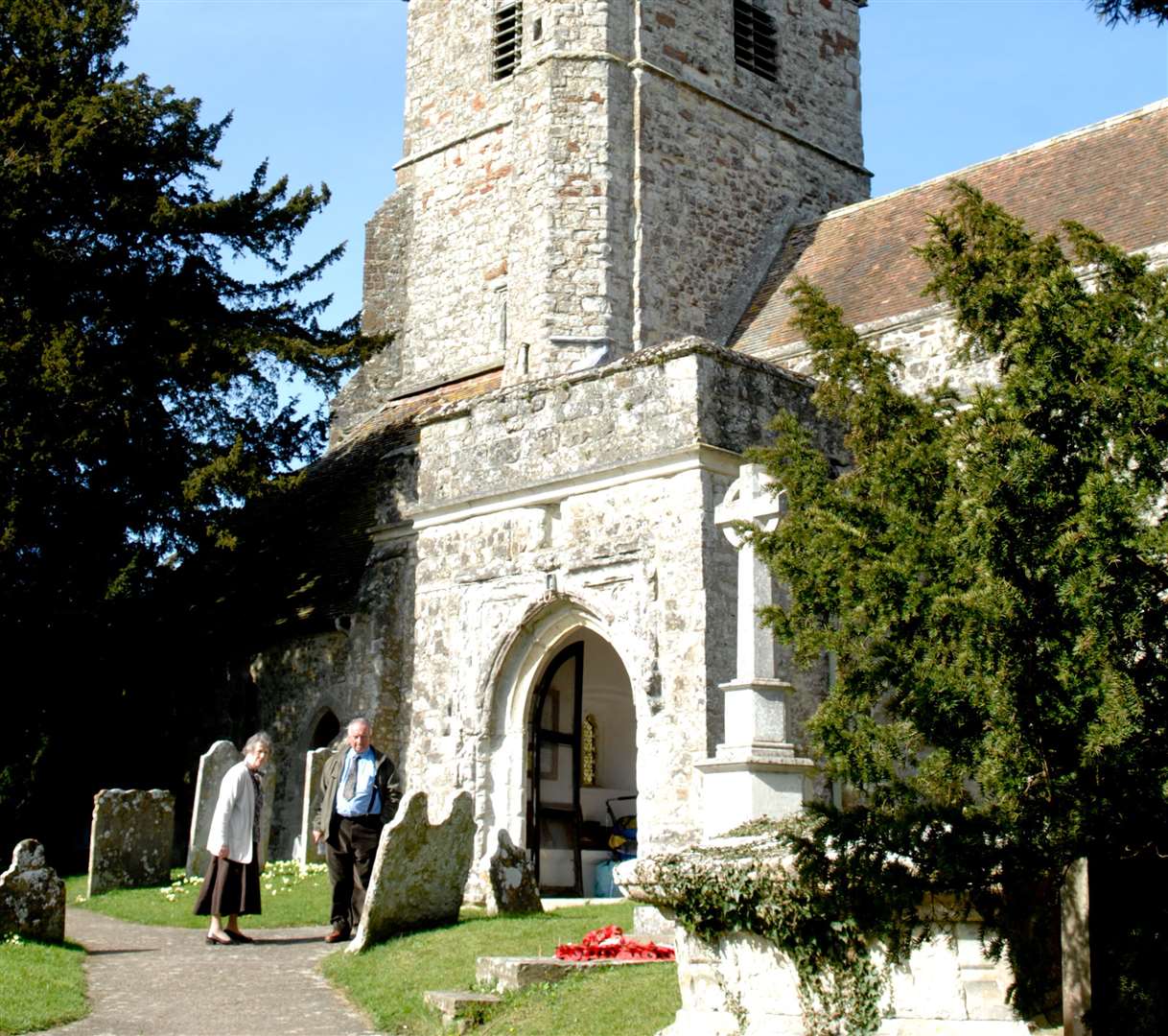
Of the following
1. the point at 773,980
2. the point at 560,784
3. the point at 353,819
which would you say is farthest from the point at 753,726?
the point at 773,980

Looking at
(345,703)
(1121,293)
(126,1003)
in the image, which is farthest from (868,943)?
(345,703)

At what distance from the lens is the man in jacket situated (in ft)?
32.9

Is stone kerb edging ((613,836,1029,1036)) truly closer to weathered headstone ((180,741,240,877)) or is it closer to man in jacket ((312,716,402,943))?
man in jacket ((312,716,402,943))

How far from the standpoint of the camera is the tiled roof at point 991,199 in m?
16.5

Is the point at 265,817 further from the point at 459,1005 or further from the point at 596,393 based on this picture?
the point at 459,1005

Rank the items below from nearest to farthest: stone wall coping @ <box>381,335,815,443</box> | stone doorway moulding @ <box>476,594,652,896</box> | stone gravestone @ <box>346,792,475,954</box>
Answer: stone gravestone @ <box>346,792,475,954</box>
stone wall coping @ <box>381,335,815,443</box>
stone doorway moulding @ <box>476,594,652,896</box>

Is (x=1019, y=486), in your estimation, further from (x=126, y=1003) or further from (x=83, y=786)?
(x=83, y=786)

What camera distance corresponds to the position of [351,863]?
1017 cm

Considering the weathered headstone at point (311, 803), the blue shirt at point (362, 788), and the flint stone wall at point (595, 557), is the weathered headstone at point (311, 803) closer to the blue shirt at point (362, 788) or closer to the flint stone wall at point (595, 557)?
the flint stone wall at point (595, 557)

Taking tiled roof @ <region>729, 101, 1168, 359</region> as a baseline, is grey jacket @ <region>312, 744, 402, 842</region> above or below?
below

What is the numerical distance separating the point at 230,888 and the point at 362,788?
1.08 m

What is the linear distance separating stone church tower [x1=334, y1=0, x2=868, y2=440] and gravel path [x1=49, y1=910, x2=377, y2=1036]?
31.7 ft

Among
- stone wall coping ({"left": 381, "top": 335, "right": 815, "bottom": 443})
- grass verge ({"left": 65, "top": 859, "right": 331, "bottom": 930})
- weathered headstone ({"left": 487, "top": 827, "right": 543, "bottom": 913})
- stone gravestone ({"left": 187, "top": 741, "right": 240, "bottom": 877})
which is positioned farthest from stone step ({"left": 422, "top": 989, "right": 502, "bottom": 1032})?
stone gravestone ({"left": 187, "top": 741, "right": 240, "bottom": 877})

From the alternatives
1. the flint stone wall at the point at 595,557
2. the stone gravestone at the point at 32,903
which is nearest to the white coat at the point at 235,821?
the stone gravestone at the point at 32,903
